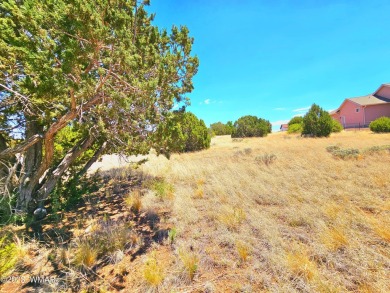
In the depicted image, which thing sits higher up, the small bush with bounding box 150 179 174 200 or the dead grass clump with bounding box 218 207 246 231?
the small bush with bounding box 150 179 174 200

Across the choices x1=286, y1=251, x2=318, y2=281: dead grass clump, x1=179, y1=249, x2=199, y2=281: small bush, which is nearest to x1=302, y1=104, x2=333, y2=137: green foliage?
x1=286, y1=251, x2=318, y2=281: dead grass clump

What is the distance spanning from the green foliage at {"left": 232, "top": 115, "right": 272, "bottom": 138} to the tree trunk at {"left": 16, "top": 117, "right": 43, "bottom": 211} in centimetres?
3084

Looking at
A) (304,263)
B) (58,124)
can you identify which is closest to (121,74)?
(58,124)

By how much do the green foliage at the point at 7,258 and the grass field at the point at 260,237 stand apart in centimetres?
50

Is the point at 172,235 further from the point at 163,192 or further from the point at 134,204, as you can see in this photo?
the point at 163,192

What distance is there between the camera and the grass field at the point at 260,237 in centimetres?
246

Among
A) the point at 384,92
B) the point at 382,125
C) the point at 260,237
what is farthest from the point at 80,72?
the point at 384,92

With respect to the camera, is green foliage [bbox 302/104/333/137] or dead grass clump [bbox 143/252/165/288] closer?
dead grass clump [bbox 143/252/165/288]

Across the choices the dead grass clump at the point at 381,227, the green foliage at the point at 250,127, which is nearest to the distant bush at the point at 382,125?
the green foliage at the point at 250,127

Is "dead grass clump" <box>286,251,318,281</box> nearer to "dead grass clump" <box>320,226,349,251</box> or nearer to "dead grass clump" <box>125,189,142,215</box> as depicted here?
"dead grass clump" <box>320,226,349,251</box>

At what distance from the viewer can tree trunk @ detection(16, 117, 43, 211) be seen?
187 inches

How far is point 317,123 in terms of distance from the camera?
2262 centimetres

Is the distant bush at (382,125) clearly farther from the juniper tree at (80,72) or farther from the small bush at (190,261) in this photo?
the small bush at (190,261)

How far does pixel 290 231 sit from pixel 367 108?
121 feet
